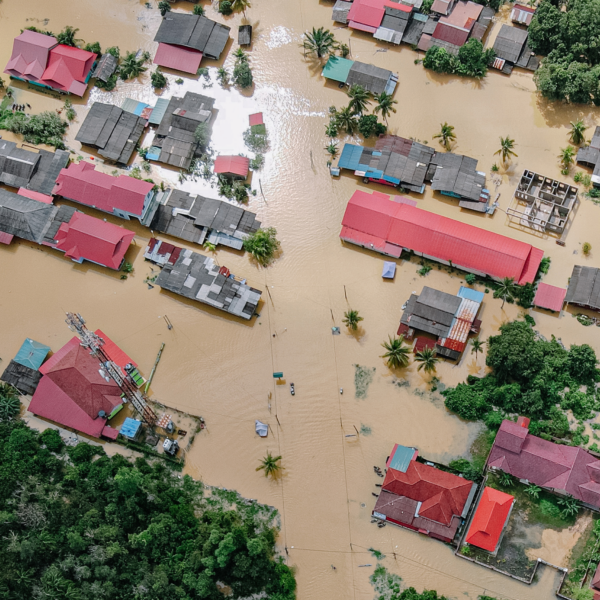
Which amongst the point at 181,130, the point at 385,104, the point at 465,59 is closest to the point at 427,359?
the point at 385,104

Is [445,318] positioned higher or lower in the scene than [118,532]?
higher

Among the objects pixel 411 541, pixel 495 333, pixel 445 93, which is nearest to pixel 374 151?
pixel 445 93

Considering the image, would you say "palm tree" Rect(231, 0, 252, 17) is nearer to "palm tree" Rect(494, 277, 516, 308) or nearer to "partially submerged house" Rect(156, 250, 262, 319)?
"partially submerged house" Rect(156, 250, 262, 319)

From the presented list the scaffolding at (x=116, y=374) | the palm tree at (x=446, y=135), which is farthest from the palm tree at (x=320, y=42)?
the scaffolding at (x=116, y=374)

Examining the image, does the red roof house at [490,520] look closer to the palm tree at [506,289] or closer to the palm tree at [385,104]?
the palm tree at [506,289]

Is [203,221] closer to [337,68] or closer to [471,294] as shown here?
[337,68]

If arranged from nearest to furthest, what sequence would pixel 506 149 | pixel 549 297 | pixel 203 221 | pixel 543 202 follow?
pixel 549 297
pixel 543 202
pixel 506 149
pixel 203 221

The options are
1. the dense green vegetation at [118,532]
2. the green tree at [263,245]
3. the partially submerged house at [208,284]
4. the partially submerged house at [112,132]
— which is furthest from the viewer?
the partially submerged house at [112,132]
